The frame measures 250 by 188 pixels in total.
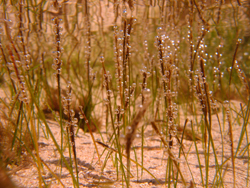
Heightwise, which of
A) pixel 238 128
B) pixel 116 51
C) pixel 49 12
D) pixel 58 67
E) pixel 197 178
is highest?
pixel 49 12

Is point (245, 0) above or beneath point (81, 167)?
above

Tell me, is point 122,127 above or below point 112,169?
above

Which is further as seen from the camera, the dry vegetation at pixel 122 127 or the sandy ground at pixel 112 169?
the sandy ground at pixel 112 169

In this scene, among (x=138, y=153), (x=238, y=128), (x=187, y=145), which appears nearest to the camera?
(x=138, y=153)

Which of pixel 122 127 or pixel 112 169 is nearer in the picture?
pixel 112 169

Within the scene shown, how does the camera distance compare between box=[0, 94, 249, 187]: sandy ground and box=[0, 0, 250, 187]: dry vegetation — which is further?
box=[0, 94, 249, 187]: sandy ground

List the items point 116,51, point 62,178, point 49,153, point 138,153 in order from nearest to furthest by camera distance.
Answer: point 116,51
point 62,178
point 49,153
point 138,153

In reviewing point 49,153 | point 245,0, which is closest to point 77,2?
point 49,153

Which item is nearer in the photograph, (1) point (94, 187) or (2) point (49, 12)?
(1) point (94, 187)

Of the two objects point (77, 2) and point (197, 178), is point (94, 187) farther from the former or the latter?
point (77, 2)

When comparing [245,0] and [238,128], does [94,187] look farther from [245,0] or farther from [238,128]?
[245,0]
